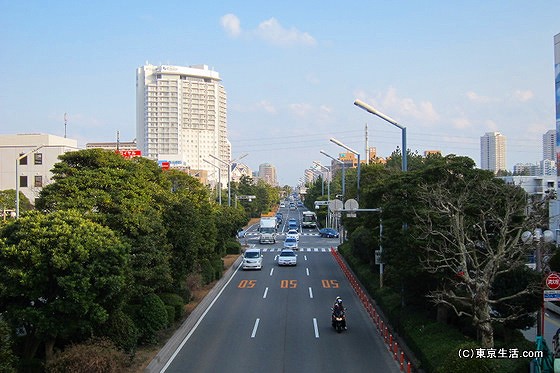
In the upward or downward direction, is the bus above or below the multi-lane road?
above

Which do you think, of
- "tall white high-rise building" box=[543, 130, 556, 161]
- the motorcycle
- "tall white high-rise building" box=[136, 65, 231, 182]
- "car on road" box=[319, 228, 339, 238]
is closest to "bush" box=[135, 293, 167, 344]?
the motorcycle

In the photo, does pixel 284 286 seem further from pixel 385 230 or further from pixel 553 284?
pixel 553 284

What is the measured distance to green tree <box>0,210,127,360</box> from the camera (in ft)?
47.2

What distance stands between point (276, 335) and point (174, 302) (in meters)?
4.30

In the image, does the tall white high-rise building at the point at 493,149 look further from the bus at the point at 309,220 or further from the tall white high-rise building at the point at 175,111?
the bus at the point at 309,220

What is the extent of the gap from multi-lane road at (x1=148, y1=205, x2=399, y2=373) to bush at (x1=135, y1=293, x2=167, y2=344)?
84 cm

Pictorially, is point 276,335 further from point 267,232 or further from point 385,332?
point 267,232

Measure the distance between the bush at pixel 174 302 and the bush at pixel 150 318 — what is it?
303 cm

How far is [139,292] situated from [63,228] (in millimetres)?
4418

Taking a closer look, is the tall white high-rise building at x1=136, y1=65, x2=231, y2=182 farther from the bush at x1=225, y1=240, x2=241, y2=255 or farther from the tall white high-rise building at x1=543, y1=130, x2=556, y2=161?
the bush at x1=225, y1=240, x2=241, y2=255

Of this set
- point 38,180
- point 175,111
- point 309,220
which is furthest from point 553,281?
point 175,111

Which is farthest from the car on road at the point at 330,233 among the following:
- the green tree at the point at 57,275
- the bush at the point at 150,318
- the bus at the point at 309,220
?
the green tree at the point at 57,275

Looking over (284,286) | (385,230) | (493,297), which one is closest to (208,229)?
(284,286)

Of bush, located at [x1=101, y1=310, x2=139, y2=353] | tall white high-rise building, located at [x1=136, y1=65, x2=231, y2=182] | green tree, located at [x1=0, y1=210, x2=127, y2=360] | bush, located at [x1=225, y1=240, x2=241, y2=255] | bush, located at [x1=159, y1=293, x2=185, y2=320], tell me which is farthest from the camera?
tall white high-rise building, located at [x1=136, y1=65, x2=231, y2=182]
